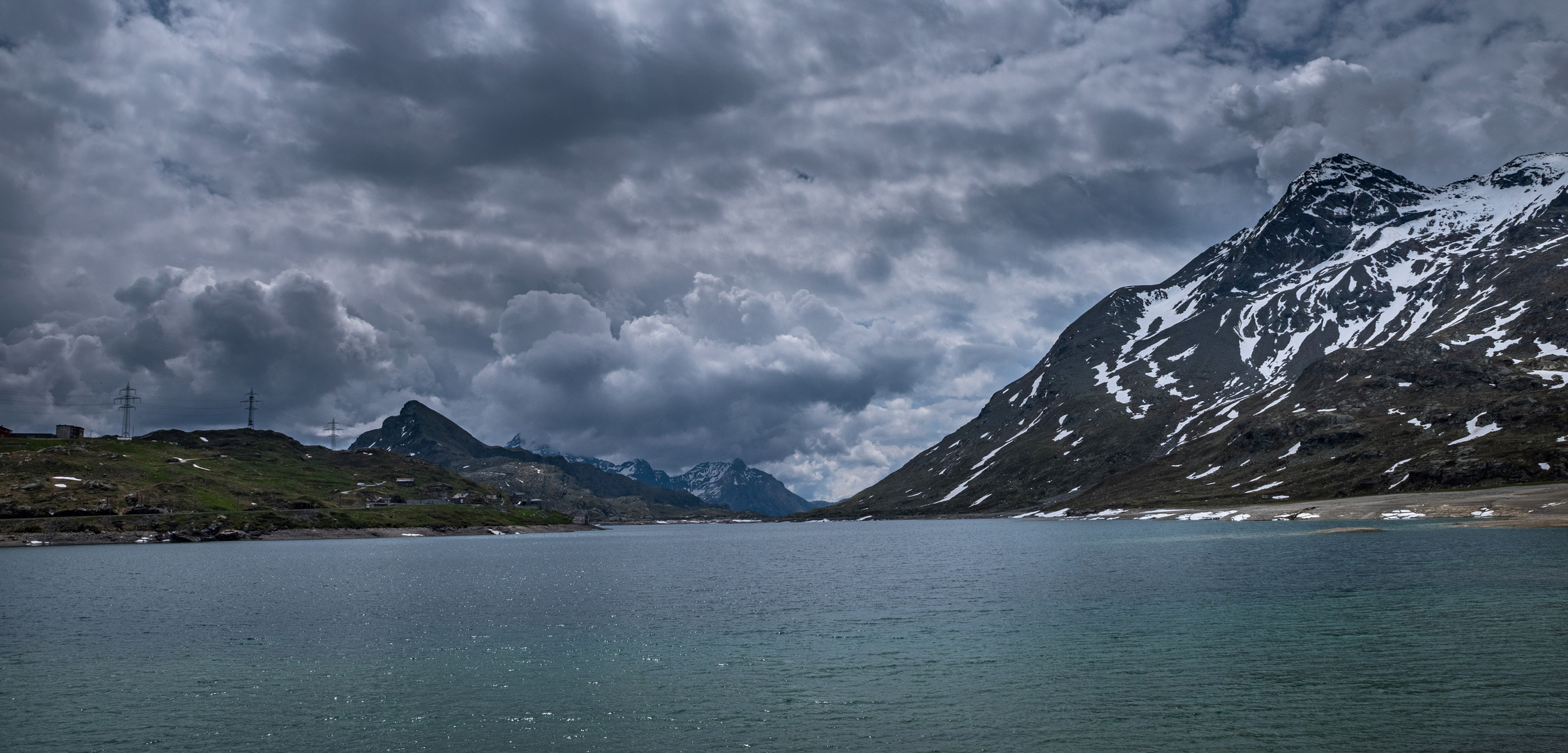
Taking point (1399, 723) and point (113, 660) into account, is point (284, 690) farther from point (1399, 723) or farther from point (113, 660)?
point (1399, 723)

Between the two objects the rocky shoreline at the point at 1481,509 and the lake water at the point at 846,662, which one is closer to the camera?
the lake water at the point at 846,662

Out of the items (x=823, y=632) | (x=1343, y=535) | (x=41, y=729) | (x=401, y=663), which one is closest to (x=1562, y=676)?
(x=823, y=632)

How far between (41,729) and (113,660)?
1944 cm

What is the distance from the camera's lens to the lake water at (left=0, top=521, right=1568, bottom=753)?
36750 mm

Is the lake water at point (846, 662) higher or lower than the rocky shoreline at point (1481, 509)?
lower

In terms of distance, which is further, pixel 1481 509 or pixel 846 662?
pixel 1481 509

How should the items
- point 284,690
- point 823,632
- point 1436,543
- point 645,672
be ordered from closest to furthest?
point 284,690, point 645,672, point 823,632, point 1436,543

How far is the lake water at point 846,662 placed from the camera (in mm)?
36750

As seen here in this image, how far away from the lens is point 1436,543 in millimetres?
106688

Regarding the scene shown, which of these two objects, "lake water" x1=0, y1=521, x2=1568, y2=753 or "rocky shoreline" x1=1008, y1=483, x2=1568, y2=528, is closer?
"lake water" x1=0, y1=521, x2=1568, y2=753

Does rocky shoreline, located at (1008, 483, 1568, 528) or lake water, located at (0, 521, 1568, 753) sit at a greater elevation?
rocky shoreline, located at (1008, 483, 1568, 528)

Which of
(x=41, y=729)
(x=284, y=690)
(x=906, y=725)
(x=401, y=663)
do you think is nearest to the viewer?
(x=906, y=725)

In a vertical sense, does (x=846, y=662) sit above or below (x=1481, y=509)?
below

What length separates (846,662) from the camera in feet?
171
